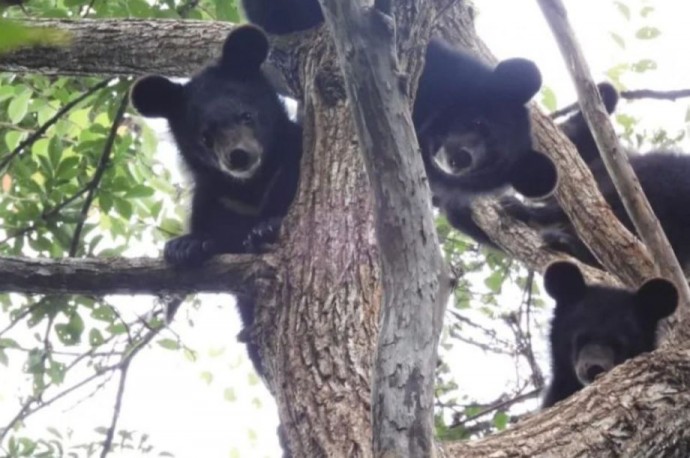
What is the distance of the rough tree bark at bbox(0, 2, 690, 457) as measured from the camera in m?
2.66

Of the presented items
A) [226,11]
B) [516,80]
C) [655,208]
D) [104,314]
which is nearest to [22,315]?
[104,314]

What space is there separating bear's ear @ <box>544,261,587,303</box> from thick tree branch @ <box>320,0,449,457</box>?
119 inches

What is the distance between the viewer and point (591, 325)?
202 inches

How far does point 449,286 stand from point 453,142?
162 inches

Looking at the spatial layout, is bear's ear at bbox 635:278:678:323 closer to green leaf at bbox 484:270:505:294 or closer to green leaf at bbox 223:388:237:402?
green leaf at bbox 484:270:505:294

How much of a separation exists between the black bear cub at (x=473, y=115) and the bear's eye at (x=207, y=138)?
5.62ft

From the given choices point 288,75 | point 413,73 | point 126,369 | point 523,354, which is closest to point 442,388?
point 523,354

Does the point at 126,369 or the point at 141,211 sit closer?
the point at 126,369

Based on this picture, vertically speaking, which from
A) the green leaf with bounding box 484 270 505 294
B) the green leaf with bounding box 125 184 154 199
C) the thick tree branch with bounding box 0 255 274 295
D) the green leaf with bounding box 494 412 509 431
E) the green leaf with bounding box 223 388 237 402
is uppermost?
the green leaf with bounding box 223 388 237 402

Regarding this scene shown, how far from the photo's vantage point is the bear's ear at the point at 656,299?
4.30 meters

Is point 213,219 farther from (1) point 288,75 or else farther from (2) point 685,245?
(2) point 685,245

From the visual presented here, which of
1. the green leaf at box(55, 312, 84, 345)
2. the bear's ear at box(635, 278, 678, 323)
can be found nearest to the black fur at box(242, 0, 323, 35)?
the green leaf at box(55, 312, 84, 345)

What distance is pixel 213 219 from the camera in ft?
16.8

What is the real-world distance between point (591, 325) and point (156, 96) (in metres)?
2.67
